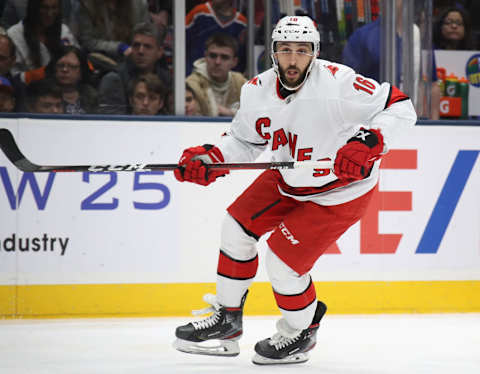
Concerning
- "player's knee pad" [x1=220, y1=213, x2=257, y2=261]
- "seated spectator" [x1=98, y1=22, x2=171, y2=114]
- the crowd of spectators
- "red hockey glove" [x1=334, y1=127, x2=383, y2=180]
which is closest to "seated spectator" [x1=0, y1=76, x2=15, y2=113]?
the crowd of spectators

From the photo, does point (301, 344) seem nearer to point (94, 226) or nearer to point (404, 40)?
point (94, 226)

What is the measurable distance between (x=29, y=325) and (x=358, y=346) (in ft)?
4.52

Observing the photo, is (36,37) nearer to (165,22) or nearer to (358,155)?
(165,22)

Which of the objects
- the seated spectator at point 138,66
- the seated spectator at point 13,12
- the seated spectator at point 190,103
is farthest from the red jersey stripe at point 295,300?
the seated spectator at point 13,12

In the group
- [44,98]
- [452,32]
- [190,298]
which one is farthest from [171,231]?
[452,32]

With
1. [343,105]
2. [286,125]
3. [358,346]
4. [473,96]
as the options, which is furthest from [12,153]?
[473,96]

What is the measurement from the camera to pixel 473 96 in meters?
4.10

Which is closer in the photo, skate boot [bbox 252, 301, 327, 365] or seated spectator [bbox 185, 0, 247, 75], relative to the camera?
skate boot [bbox 252, 301, 327, 365]

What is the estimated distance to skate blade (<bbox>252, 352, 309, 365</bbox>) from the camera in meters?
2.68

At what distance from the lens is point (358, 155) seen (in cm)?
234

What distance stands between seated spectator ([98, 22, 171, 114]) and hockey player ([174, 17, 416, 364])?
1122mm

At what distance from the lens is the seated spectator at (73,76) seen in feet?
12.1

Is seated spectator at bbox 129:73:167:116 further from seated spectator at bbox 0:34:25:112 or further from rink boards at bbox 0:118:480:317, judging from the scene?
→ seated spectator at bbox 0:34:25:112

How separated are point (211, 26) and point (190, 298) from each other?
1346 mm
